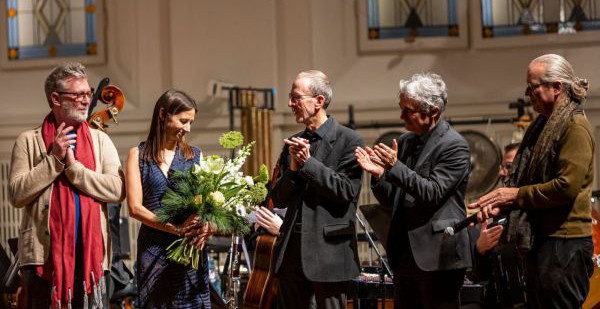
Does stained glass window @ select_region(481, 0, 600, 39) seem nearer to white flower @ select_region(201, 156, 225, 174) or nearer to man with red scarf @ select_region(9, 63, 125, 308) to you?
white flower @ select_region(201, 156, 225, 174)

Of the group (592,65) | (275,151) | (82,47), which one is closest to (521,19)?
(592,65)

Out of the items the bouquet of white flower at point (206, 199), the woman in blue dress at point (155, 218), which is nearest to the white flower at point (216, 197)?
the bouquet of white flower at point (206, 199)

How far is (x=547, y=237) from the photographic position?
4074mm

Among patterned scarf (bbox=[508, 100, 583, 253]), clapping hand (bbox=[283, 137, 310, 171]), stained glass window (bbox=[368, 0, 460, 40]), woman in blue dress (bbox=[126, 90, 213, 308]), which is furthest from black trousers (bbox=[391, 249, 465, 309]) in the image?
stained glass window (bbox=[368, 0, 460, 40])

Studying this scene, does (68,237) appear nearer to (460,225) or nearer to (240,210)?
(240,210)

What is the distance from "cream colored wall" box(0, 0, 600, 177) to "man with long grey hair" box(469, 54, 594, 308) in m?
5.62

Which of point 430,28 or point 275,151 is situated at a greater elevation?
point 430,28

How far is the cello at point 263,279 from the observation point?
5531mm

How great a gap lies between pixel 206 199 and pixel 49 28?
684cm

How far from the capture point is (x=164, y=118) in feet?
15.3

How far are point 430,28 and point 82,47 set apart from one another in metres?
3.57

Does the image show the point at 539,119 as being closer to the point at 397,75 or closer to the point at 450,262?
the point at 450,262

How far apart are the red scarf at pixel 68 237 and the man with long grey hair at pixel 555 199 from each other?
164 cm

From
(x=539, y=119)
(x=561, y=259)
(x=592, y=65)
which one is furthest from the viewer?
(x=592, y=65)
